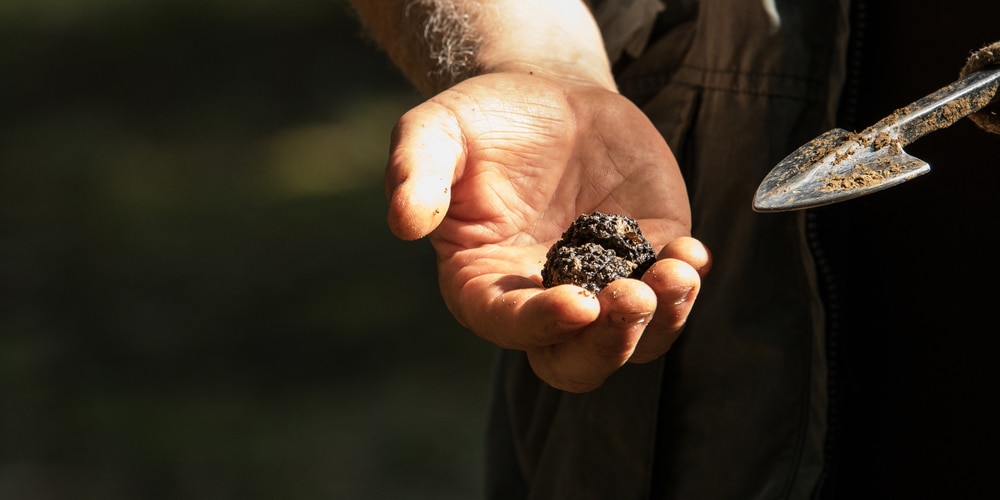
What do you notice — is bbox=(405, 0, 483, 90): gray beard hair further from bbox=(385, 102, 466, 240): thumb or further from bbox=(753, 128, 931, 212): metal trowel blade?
bbox=(753, 128, 931, 212): metal trowel blade

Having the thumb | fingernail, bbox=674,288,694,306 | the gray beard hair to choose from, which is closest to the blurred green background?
the gray beard hair

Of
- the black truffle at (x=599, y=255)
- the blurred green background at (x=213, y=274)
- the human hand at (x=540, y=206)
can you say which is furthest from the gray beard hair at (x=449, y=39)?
the blurred green background at (x=213, y=274)

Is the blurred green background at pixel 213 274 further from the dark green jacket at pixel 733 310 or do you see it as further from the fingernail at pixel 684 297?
the fingernail at pixel 684 297

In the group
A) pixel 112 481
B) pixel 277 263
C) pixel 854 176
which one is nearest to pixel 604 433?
pixel 854 176

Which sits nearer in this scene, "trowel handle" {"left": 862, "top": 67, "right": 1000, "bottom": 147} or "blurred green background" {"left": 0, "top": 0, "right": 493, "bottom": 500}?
"trowel handle" {"left": 862, "top": 67, "right": 1000, "bottom": 147}

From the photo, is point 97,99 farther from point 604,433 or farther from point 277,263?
point 604,433

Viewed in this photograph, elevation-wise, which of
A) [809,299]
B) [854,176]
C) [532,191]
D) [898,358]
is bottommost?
[898,358]

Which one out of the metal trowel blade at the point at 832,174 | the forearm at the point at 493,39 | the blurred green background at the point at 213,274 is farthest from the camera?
the blurred green background at the point at 213,274
